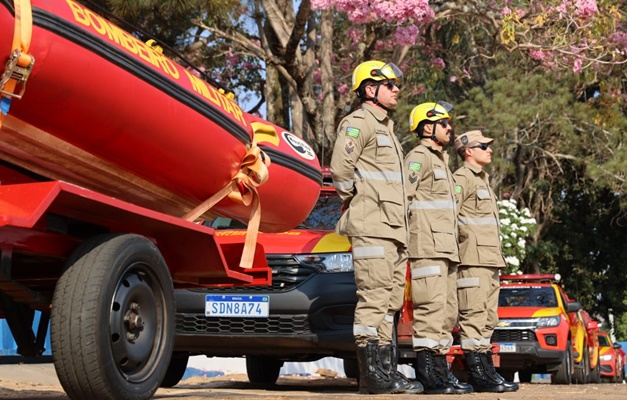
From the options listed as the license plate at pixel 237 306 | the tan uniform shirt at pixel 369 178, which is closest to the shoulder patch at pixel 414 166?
the tan uniform shirt at pixel 369 178

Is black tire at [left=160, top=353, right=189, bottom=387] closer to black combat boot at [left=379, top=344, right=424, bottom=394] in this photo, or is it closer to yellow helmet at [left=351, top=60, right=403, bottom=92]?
black combat boot at [left=379, top=344, right=424, bottom=394]

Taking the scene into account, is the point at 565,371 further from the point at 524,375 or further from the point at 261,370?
the point at 261,370

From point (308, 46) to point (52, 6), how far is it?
36.3 ft

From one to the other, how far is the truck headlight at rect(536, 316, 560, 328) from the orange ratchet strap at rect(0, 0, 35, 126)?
10.8 m

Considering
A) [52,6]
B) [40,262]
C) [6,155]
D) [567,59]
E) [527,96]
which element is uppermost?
[527,96]

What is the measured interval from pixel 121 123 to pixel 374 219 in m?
2.49

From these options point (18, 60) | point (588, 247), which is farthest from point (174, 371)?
point (588, 247)

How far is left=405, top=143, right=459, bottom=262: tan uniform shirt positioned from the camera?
28.0 feet

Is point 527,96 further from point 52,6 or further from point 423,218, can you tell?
point 52,6

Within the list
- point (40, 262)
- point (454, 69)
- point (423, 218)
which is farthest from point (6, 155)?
point (454, 69)

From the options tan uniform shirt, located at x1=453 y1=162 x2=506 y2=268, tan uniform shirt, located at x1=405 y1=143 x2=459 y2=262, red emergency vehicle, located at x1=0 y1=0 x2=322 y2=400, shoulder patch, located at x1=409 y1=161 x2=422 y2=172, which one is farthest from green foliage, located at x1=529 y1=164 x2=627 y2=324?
red emergency vehicle, located at x1=0 y1=0 x2=322 y2=400

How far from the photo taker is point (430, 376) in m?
8.35

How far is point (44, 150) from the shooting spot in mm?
5391

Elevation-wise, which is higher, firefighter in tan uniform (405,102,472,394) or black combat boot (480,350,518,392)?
firefighter in tan uniform (405,102,472,394)
